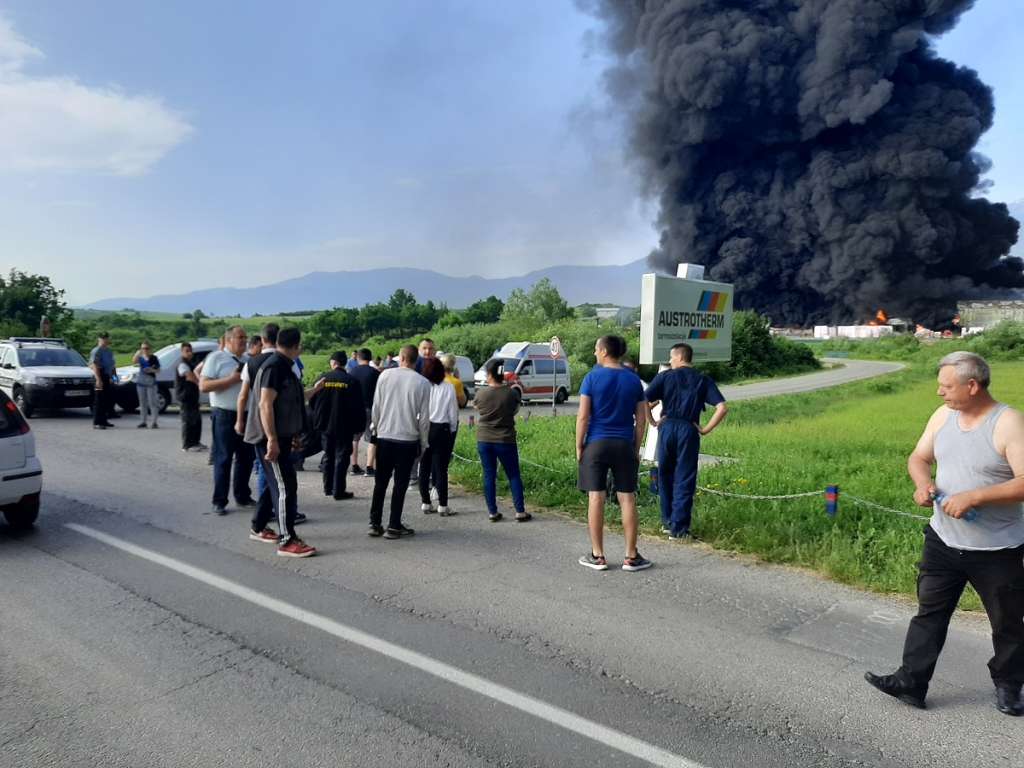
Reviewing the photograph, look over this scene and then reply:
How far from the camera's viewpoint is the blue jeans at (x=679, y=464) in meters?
7.04

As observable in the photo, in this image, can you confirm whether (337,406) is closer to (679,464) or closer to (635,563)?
(679,464)

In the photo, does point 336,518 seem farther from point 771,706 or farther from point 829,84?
point 829,84

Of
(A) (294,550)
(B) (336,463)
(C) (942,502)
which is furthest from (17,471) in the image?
(C) (942,502)

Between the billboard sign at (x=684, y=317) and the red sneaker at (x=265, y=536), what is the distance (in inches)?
170

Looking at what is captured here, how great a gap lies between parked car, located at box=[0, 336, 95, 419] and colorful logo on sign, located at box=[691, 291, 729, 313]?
13511 millimetres

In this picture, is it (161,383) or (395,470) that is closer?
(395,470)

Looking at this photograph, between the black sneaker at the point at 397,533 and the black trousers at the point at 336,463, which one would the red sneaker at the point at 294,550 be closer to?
the black sneaker at the point at 397,533

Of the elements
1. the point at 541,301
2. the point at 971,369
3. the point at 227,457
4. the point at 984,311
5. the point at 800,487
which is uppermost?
the point at 984,311

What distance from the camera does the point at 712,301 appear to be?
10.3 m

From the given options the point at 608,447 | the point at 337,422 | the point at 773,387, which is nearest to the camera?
the point at 608,447

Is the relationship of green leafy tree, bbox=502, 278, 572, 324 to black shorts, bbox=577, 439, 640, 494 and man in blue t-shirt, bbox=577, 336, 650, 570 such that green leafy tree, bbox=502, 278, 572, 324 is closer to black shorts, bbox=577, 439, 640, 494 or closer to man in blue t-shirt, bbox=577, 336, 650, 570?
man in blue t-shirt, bbox=577, 336, 650, 570

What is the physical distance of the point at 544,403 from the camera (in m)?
25.9

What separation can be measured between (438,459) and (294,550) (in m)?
2.25

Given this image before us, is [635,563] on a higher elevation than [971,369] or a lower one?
lower
